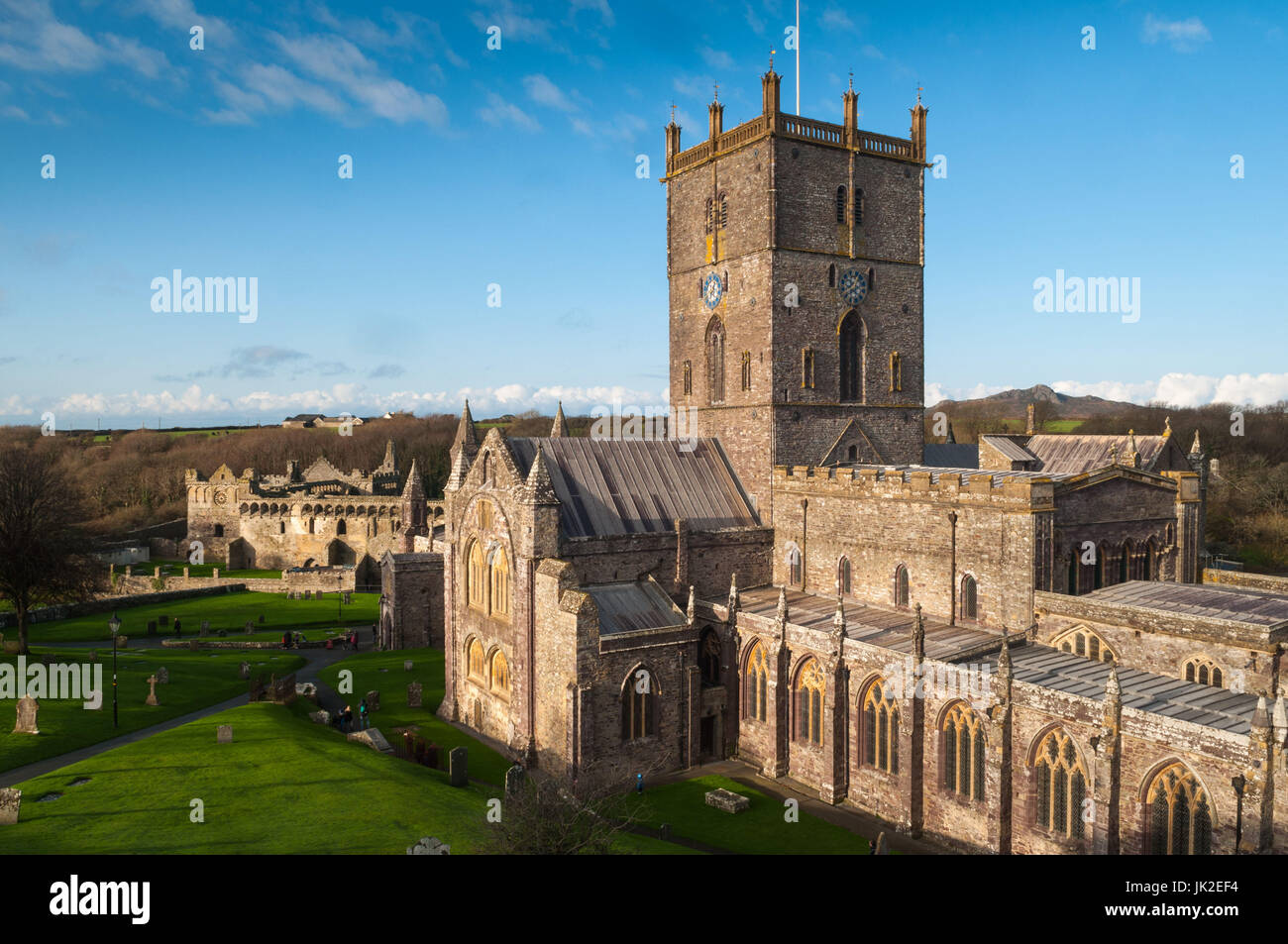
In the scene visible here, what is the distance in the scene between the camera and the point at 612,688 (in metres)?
29.0

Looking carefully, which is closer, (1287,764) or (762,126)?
(1287,764)

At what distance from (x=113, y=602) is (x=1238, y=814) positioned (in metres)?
69.2

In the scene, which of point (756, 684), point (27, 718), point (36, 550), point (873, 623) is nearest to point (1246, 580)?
point (873, 623)

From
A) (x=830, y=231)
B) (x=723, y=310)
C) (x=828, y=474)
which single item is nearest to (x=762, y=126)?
(x=830, y=231)

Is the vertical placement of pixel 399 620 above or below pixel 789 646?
below

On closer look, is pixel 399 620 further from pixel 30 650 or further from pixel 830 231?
pixel 830 231

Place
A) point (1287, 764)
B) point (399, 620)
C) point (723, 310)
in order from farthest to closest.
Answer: point (399, 620)
point (723, 310)
point (1287, 764)

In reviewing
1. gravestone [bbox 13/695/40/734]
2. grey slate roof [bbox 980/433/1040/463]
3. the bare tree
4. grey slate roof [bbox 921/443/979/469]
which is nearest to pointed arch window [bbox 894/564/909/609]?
grey slate roof [bbox 980/433/1040/463]

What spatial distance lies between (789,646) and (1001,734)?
8.37 metres

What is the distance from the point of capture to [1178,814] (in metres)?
19.0

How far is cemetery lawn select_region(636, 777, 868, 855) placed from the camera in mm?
24109

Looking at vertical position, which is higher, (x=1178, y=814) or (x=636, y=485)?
(x=636, y=485)

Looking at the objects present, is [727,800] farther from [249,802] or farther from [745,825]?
[249,802]

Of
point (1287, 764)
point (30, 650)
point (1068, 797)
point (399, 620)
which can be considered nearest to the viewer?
point (1287, 764)
